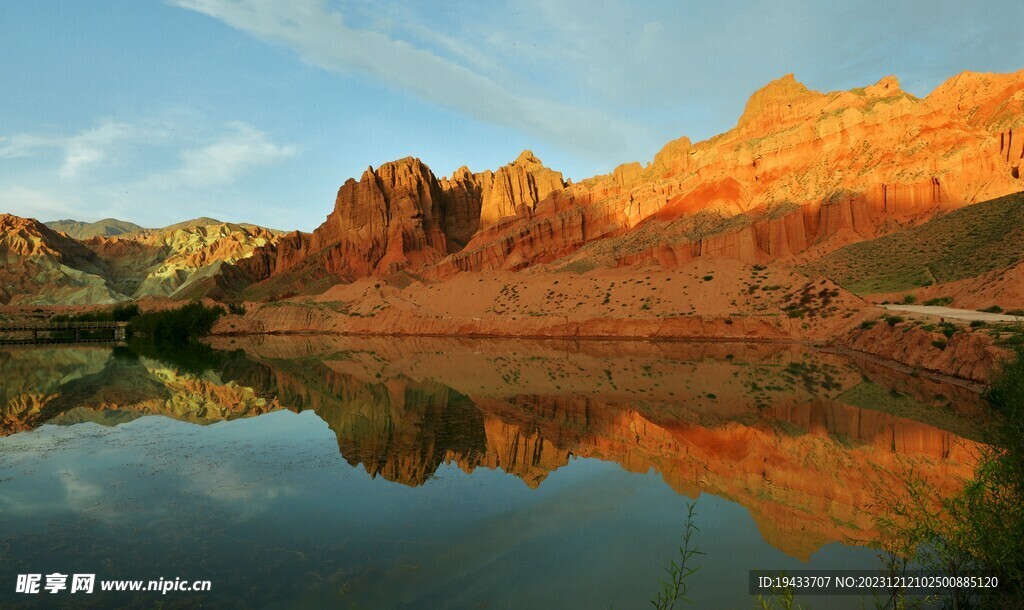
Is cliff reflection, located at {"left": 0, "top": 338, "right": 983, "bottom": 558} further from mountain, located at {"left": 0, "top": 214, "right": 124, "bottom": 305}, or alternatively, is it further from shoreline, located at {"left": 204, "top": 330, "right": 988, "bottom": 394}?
mountain, located at {"left": 0, "top": 214, "right": 124, "bottom": 305}

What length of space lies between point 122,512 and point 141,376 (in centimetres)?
2852

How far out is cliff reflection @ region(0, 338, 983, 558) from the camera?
12344mm

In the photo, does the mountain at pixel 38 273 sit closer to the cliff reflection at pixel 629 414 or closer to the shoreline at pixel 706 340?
the shoreline at pixel 706 340

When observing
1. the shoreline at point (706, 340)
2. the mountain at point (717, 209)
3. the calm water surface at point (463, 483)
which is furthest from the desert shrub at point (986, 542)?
the mountain at point (717, 209)

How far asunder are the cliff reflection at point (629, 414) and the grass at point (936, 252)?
27.1 meters

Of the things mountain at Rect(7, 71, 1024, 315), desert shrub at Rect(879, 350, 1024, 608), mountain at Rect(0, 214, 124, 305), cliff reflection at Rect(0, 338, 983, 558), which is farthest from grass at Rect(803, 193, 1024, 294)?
mountain at Rect(0, 214, 124, 305)

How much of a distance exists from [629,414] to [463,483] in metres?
8.50

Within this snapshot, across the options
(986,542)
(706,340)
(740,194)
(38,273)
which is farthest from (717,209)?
(38,273)

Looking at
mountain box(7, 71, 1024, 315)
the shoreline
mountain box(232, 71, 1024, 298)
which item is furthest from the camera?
mountain box(232, 71, 1024, 298)

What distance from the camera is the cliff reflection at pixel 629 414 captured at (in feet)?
40.5

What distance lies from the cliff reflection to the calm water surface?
11cm

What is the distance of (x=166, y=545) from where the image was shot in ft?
31.1

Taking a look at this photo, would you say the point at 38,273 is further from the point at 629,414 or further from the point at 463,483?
the point at 463,483

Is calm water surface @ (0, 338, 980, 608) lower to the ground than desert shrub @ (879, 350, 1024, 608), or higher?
lower
